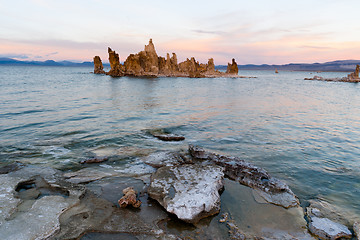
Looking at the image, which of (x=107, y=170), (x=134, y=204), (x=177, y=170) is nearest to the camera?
(x=134, y=204)

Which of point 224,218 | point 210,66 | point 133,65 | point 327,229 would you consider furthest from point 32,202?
point 210,66

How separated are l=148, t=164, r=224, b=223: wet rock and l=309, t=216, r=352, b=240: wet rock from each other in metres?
2.84

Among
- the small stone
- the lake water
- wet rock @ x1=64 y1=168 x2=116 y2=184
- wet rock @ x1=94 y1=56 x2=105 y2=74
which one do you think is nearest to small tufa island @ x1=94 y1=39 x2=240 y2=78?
wet rock @ x1=94 y1=56 x2=105 y2=74

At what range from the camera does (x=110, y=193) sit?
715cm

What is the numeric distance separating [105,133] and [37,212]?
922cm

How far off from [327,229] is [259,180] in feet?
8.68

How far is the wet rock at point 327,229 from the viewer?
5.55m

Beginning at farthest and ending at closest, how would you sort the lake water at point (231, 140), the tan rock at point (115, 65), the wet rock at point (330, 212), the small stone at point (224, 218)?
the tan rock at point (115, 65)
the lake water at point (231, 140)
the wet rock at point (330, 212)
the small stone at point (224, 218)

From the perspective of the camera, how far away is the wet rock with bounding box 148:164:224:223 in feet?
19.4

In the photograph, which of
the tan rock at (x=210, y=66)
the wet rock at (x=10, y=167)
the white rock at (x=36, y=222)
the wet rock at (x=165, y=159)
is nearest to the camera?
the white rock at (x=36, y=222)

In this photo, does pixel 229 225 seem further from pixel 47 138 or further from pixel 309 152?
pixel 47 138

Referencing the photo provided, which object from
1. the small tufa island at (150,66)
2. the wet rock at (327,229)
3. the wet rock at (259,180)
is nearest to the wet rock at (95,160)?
the wet rock at (259,180)

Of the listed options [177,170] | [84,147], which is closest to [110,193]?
[177,170]

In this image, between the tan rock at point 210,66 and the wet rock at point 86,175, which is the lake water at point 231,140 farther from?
the tan rock at point 210,66
